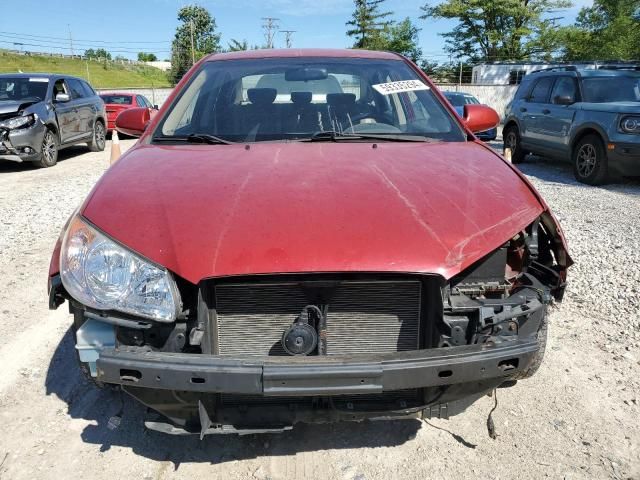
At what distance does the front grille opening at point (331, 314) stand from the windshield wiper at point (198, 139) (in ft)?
3.63

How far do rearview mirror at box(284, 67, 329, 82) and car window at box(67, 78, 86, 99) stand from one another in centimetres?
963

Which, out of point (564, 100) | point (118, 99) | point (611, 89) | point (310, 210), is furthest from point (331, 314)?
point (118, 99)

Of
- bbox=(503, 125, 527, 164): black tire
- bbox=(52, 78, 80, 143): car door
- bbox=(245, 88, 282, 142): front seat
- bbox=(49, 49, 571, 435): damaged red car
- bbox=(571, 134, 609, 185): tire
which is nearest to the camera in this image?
bbox=(49, 49, 571, 435): damaged red car

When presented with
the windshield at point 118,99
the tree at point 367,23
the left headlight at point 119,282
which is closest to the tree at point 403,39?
the tree at point 367,23

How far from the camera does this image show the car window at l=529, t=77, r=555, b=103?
9641 mm

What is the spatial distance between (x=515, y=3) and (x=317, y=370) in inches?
1894

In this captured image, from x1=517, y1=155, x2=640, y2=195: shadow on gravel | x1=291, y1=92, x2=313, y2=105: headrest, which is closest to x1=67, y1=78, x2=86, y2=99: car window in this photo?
x1=517, y1=155, x2=640, y2=195: shadow on gravel

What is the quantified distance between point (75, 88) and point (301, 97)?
10256 mm

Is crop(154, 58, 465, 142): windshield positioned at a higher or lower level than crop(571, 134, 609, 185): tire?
higher

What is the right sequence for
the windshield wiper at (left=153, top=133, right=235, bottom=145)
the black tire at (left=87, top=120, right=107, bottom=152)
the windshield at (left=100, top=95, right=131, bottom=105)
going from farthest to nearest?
the windshield at (left=100, top=95, right=131, bottom=105) < the black tire at (left=87, top=120, right=107, bottom=152) < the windshield wiper at (left=153, top=133, right=235, bottom=145)

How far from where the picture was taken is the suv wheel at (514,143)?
10615 mm

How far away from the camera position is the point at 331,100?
3.09 m

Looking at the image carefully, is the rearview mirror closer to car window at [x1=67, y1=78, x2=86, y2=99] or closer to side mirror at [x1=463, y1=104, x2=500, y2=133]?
side mirror at [x1=463, y1=104, x2=500, y2=133]

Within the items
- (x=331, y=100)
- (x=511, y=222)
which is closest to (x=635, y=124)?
(x=331, y=100)
